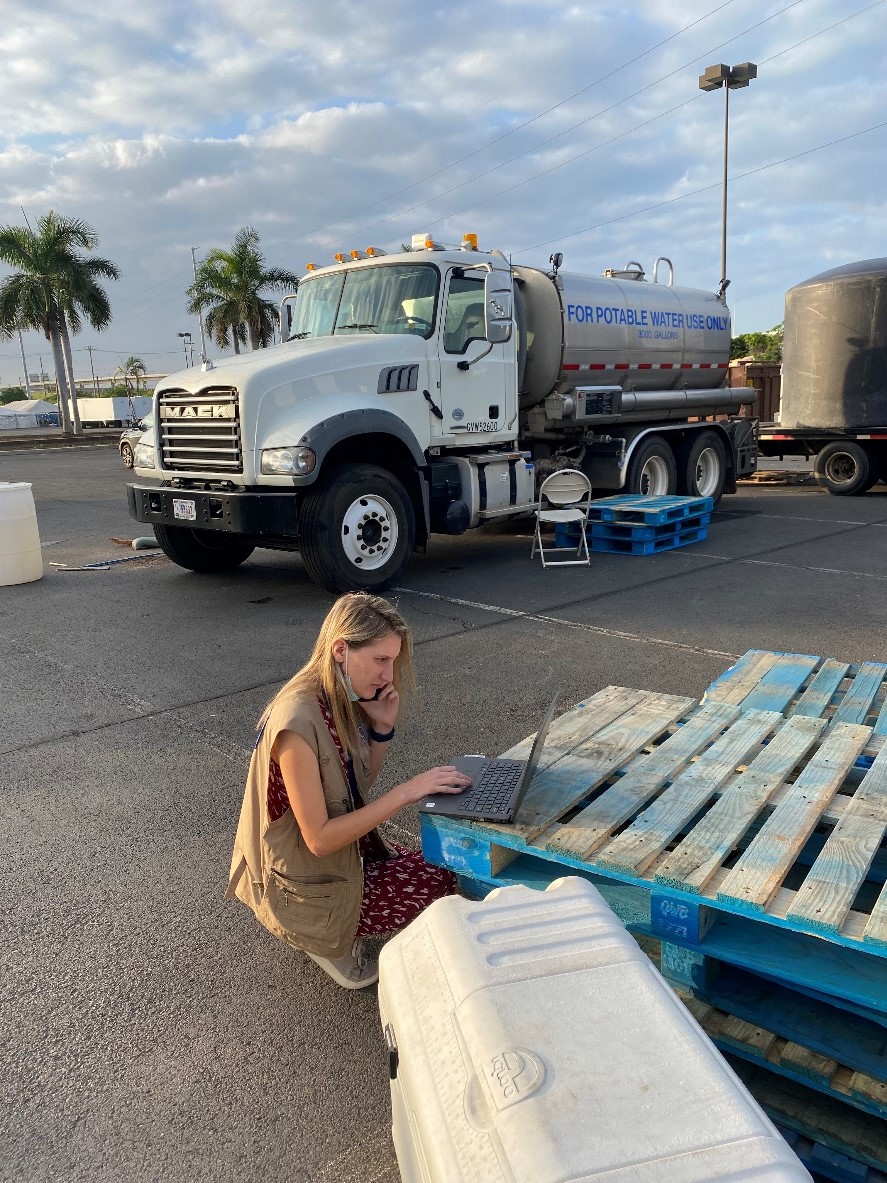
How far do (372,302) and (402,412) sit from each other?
4.51 ft

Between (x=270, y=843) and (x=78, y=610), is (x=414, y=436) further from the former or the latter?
(x=270, y=843)

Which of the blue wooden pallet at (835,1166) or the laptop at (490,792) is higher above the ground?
the laptop at (490,792)

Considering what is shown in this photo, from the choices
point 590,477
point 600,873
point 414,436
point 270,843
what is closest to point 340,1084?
point 270,843

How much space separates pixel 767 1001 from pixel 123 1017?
1.80 m

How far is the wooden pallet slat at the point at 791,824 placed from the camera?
2.14 meters

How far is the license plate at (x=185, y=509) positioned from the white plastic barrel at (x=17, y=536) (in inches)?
67.3

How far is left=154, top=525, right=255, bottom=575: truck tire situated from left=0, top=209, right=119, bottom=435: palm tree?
121ft

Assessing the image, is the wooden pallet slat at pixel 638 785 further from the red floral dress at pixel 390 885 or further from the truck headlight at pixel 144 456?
the truck headlight at pixel 144 456

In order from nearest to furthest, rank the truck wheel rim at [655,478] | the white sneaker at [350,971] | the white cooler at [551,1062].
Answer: the white cooler at [551,1062], the white sneaker at [350,971], the truck wheel rim at [655,478]

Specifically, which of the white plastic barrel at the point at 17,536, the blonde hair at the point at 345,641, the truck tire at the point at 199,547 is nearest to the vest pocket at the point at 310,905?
the blonde hair at the point at 345,641

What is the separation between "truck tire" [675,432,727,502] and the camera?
12.4 meters

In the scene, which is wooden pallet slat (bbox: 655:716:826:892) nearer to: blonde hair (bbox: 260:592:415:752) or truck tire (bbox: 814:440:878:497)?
blonde hair (bbox: 260:592:415:752)

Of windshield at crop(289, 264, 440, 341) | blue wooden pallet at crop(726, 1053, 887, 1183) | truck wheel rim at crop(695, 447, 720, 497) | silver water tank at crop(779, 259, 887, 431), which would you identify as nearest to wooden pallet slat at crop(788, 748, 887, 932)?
blue wooden pallet at crop(726, 1053, 887, 1183)

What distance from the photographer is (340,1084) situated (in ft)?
7.94
